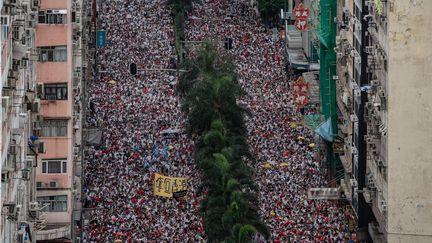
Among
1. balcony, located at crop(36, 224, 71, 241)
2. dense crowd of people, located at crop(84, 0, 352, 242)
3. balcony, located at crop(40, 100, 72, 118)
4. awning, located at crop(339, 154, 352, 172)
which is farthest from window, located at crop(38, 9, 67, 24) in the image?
awning, located at crop(339, 154, 352, 172)

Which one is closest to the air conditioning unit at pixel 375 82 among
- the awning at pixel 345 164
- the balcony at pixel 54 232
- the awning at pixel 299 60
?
the awning at pixel 345 164

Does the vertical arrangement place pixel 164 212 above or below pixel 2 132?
below

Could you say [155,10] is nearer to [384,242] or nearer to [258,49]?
[258,49]

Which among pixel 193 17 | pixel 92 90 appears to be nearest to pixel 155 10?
pixel 193 17

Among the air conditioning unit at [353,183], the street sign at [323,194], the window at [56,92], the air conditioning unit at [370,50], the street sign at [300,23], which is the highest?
the street sign at [300,23]

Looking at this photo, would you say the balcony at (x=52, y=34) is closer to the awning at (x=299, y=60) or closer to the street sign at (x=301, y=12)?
the street sign at (x=301, y=12)

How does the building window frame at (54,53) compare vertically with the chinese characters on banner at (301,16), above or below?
below
